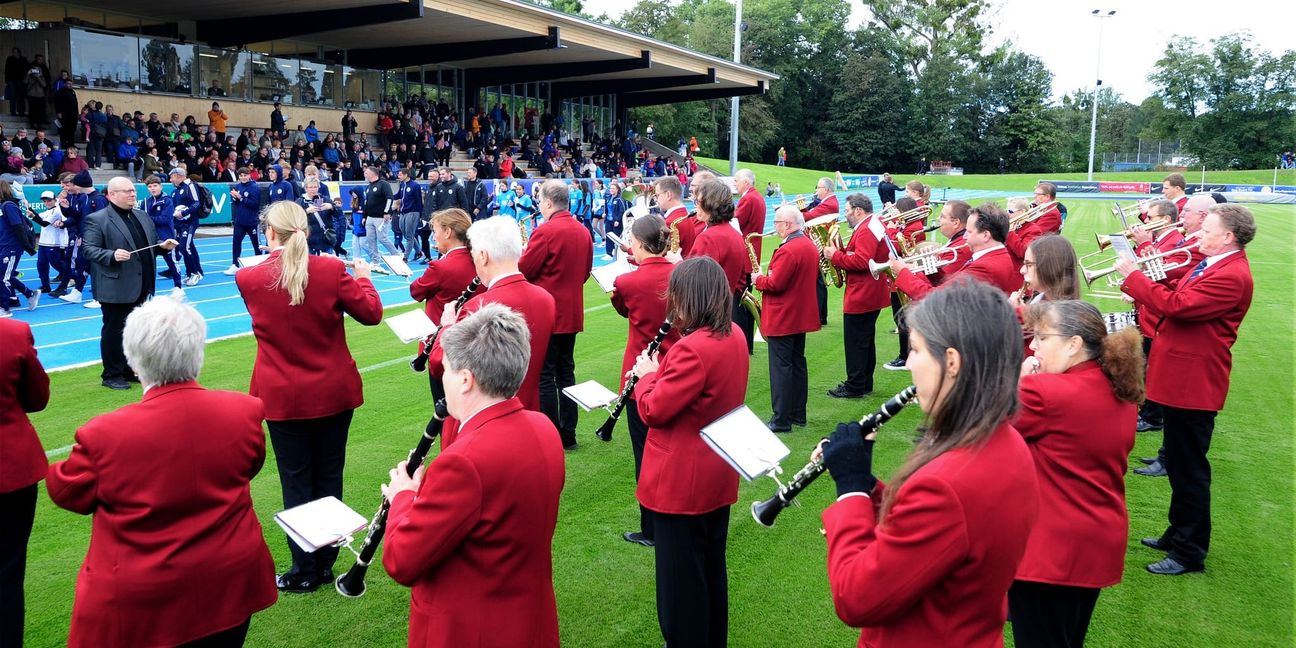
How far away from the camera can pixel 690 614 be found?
3.85m

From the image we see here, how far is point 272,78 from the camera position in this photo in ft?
92.3

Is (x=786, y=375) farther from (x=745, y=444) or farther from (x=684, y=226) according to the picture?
(x=745, y=444)

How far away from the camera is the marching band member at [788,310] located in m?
7.46

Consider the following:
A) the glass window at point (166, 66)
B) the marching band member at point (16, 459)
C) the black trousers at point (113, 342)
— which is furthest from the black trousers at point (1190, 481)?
the glass window at point (166, 66)

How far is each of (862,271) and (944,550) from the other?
673 cm

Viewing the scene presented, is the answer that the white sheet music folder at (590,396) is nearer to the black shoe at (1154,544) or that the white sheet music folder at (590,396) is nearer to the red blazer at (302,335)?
the red blazer at (302,335)

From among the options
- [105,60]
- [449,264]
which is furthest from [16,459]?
[105,60]

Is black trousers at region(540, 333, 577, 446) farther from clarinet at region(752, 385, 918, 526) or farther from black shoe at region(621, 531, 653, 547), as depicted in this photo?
clarinet at region(752, 385, 918, 526)

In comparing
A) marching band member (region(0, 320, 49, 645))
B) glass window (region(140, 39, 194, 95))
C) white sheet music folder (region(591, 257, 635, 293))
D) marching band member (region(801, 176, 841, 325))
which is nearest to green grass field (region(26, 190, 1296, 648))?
marching band member (region(0, 320, 49, 645))

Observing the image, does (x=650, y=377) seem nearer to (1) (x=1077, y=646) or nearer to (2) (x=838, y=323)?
(1) (x=1077, y=646)

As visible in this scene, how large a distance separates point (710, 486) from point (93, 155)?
2159cm

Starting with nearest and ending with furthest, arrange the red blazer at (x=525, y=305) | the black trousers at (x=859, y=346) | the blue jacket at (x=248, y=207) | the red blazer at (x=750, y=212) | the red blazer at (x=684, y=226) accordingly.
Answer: the red blazer at (x=525, y=305) → the red blazer at (x=684, y=226) → the black trousers at (x=859, y=346) → the red blazer at (x=750, y=212) → the blue jacket at (x=248, y=207)

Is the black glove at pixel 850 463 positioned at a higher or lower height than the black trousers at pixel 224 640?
higher

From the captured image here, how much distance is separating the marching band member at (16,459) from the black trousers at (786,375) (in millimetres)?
5457
